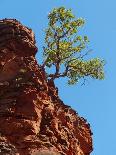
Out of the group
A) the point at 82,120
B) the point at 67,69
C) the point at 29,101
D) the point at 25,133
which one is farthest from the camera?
the point at 67,69

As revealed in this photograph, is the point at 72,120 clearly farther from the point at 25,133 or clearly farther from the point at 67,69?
the point at 67,69

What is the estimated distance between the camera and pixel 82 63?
4981cm

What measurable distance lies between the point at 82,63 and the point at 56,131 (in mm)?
19661

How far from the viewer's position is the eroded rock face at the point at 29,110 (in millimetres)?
28562

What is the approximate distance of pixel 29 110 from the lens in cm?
3045

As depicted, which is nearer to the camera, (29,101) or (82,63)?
(29,101)

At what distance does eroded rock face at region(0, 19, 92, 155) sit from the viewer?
2856 cm

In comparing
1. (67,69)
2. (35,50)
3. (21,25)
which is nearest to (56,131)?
(35,50)

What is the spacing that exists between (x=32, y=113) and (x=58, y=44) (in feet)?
63.3

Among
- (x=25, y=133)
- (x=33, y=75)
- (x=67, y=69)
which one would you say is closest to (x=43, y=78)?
(x=33, y=75)

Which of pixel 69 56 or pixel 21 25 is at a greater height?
pixel 69 56

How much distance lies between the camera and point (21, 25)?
3706 cm

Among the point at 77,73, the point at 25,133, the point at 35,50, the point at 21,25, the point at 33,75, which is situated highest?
the point at 77,73

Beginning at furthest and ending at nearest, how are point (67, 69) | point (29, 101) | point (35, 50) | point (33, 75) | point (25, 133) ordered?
1. point (67, 69)
2. point (35, 50)
3. point (33, 75)
4. point (29, 101)
5. point (25, 133)
